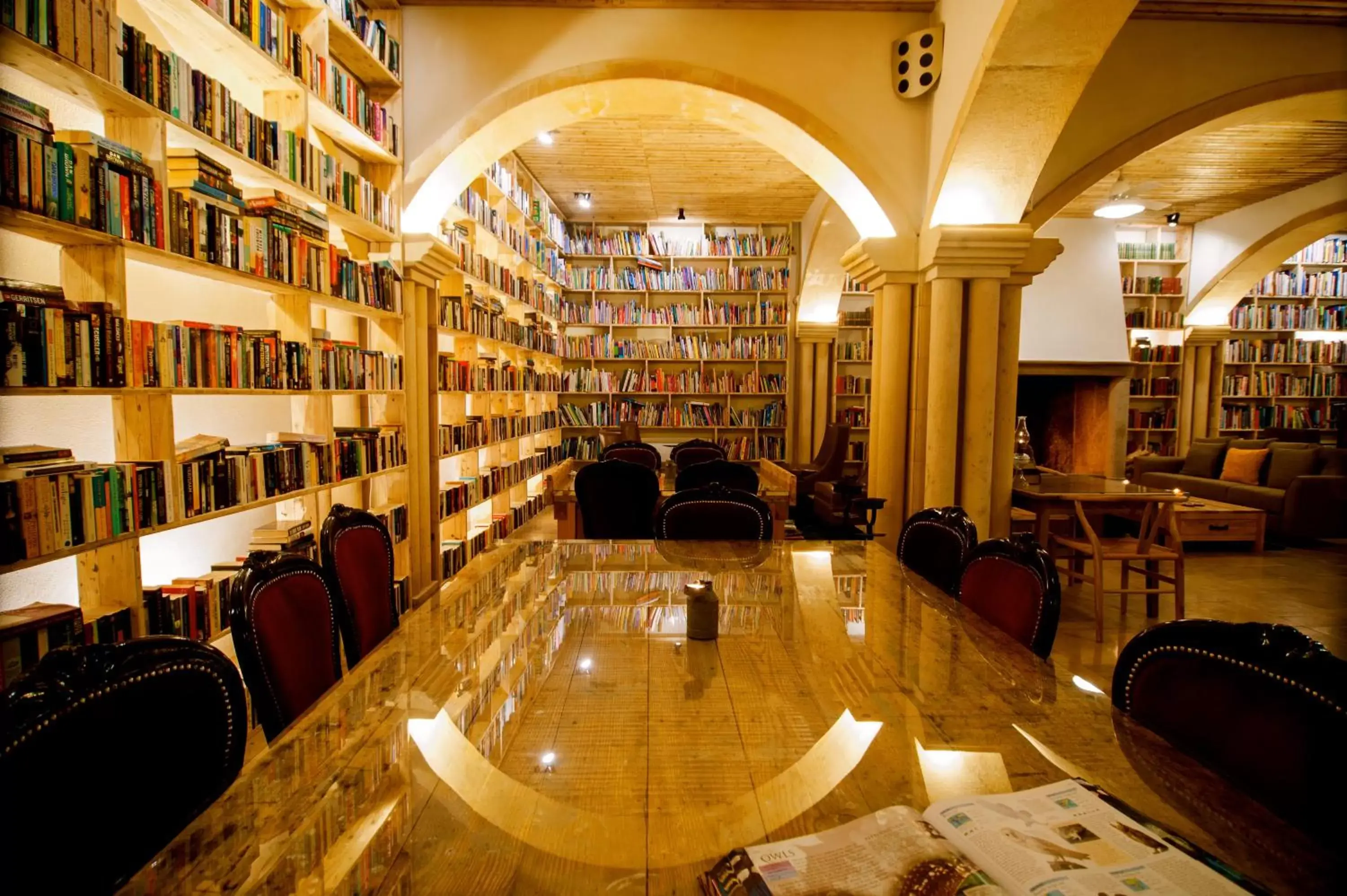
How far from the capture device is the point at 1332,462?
631 cm

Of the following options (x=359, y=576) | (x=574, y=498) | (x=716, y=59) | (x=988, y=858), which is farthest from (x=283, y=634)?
(x=716, y=59)

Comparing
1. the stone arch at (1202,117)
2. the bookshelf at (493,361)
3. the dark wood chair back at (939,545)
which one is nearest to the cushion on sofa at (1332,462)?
the stone arch at (1202,117)

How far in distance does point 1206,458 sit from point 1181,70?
16.8 ft

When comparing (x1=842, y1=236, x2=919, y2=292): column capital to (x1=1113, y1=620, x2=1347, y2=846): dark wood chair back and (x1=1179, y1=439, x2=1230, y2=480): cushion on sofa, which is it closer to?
(x1=1113, y1=620, x2=1347, y2=846): dark wood chair back

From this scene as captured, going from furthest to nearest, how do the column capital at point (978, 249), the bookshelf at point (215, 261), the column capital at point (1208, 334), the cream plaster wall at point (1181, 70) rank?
1. the column capital at point (1208, 334)
2. the cream plaster wall at point (1181, 70)
3. the column capital at point (978, 249)
4. the bookshelf at point (215, 261)

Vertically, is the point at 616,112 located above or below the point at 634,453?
above

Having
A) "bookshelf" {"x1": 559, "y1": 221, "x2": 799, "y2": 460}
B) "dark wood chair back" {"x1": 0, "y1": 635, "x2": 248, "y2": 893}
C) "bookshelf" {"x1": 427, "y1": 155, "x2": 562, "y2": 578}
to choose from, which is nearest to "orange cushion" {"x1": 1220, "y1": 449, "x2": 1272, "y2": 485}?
"bookshelf" {"x1": 559, "y1": 221, "x2": 799, "y2": 460}

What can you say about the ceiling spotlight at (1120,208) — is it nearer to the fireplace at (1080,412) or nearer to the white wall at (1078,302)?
the white wall at (1078,302)

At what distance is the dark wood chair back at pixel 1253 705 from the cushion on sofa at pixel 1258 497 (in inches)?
261

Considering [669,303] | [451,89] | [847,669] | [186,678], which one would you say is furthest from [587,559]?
[669,303]

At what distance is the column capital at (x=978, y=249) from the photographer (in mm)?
3643

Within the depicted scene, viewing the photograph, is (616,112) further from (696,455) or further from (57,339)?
(57,339)

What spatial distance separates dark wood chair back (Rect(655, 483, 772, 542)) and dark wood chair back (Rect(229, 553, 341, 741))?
51.0 inches

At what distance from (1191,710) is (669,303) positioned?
7.67m
